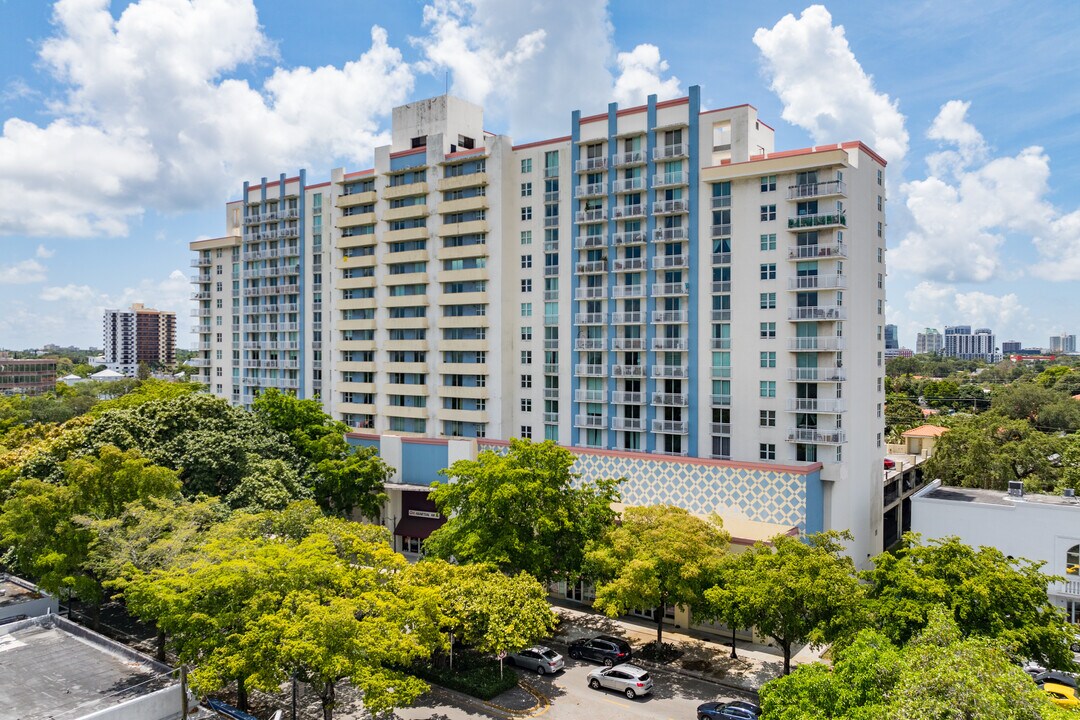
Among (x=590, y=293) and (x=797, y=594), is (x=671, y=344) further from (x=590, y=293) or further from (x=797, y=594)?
(x=797, y=594)

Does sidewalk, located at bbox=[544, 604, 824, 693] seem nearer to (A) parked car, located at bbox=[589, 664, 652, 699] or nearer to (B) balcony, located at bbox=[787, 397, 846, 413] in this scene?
(A) parked car, located at bbox=[589, 664, 652, 699]

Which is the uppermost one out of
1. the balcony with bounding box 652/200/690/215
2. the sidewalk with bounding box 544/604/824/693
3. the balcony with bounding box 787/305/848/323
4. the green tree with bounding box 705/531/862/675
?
the balcony with bounding box 652/200/690/215

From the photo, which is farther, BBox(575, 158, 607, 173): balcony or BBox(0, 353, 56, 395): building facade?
BBox(0, 353, 56, 395): building facade

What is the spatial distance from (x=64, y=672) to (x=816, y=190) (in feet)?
168

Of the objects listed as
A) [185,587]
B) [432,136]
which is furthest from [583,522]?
[432,136]

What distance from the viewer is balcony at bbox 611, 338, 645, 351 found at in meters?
55.8

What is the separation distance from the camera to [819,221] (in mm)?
48906

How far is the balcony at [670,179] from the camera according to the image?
176 ft

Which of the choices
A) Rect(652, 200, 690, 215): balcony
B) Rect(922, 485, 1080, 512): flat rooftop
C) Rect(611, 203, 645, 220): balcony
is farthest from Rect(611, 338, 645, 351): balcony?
Rect(922, 485, 1080, 512): flat rooftop

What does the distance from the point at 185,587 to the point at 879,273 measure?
49397mm

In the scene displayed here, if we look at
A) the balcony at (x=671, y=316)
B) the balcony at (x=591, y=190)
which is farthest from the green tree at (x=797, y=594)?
the balcony at (x=591, y=190)

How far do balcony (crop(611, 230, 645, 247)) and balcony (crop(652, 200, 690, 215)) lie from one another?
2.03 meters

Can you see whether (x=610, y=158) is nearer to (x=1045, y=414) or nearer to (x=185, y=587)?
(x=185, y=587)

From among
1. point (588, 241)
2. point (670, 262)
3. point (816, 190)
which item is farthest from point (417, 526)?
point (816, 190)
